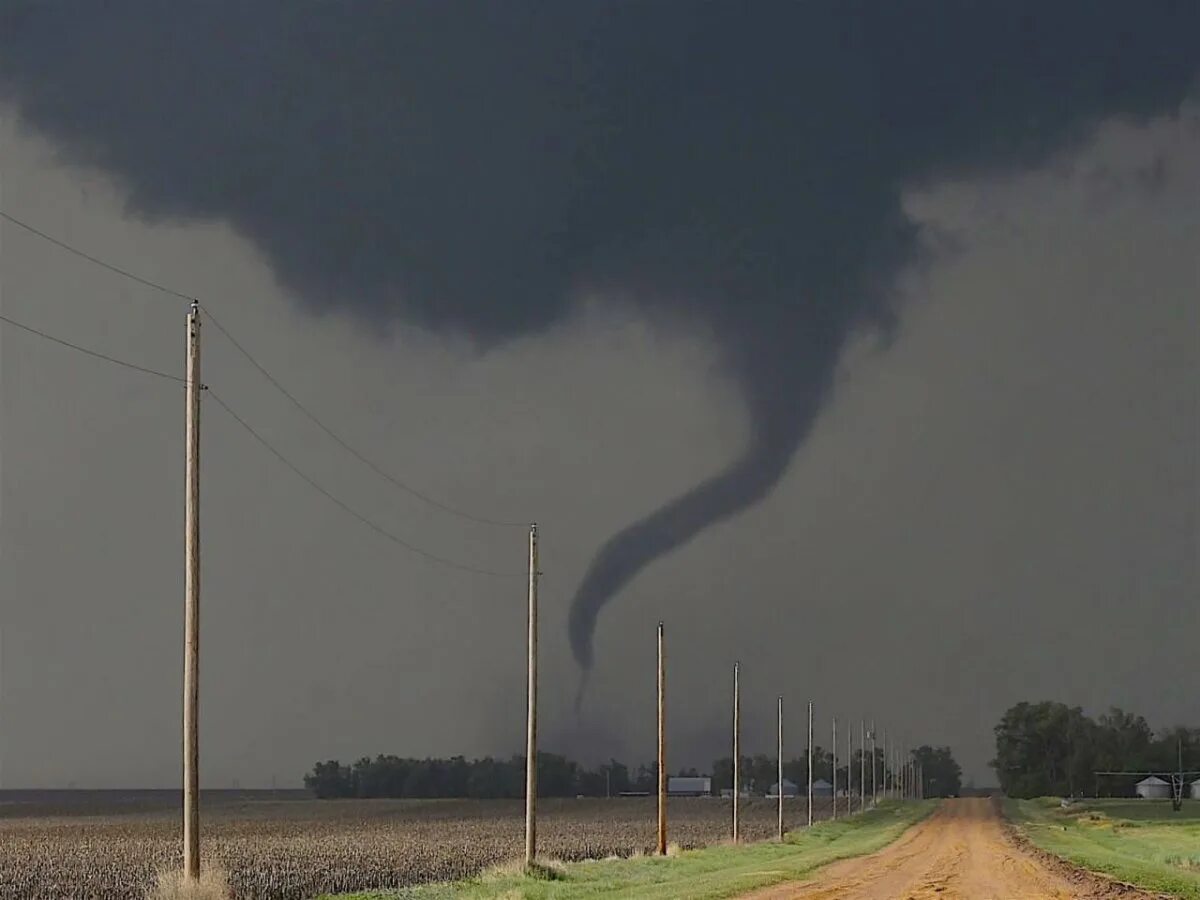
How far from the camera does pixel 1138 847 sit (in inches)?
2906

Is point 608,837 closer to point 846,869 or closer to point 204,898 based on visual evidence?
point 846,869

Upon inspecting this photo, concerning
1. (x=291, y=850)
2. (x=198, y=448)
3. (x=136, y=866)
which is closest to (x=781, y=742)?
(x=291, y=850)

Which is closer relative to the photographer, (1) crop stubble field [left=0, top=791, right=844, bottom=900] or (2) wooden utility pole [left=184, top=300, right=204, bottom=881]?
(2) wooden utility pole [left=184, top=300, right=204, bottom=881]

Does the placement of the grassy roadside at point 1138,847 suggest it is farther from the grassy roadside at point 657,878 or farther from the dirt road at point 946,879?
the grassy roadside at point 657,878

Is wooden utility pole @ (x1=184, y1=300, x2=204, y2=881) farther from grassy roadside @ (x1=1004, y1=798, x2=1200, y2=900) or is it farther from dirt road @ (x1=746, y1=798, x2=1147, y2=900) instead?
grassy roadside @ (x1=1004, y1=798, x2=1200, y2=900)

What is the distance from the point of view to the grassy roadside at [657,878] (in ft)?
132

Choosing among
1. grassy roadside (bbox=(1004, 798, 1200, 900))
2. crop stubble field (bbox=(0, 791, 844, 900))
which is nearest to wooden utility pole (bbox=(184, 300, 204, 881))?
crop stubble field (bbox=(0, 791, 844, 900))

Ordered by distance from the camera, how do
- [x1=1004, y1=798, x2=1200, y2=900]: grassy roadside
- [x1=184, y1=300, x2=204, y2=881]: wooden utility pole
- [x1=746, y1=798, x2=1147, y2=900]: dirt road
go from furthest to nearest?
[x1=1004, y1=798, x2=1200, y2=900]: grassy roadside, [x1=746, y1=798, x2=1147, y2=900]: dirt road, [x1=184, y1=300, x2=204, y2=881]: wooden utility pole

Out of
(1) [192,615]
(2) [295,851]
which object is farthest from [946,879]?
(2) [295,851]

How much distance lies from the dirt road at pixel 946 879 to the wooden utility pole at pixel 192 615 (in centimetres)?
1351

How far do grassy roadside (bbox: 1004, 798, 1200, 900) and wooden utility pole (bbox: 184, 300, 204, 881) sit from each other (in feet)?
71.1

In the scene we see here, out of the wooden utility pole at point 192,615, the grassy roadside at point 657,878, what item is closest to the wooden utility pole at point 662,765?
the grassy roadside at point 657,878

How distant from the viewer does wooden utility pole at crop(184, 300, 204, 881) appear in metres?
33.0

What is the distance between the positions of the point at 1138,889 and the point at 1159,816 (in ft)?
332
